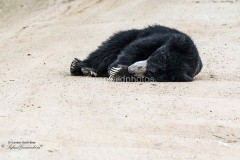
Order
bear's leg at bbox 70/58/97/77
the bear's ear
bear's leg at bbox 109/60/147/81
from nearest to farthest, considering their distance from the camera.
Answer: bear's leg at bbox 109/60/147/81
the bear's ear
bear's leg at bbox 70/58/97/77

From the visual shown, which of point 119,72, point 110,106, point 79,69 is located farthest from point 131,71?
point 110,106

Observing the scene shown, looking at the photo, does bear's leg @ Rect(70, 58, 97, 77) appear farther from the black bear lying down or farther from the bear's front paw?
the bear's front paw

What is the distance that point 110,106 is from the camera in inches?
251

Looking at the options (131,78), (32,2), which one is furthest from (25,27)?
(131,78)

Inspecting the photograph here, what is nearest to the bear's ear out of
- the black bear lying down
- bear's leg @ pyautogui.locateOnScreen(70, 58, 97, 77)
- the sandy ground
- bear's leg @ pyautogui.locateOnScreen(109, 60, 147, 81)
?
the black bear lying down

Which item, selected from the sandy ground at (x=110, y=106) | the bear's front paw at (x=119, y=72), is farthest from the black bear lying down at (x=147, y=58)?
the sandy ground at (x=110, y=106)

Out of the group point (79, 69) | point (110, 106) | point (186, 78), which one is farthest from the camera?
point (79, 69)

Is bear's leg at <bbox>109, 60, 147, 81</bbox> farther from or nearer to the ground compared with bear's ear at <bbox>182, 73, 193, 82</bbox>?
farther from the ground

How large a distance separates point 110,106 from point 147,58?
180 centimetres

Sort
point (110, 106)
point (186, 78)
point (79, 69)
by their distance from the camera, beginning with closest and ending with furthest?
point (110, 106) < point (186, 78) < point (79, 69)

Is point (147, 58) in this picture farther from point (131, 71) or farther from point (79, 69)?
point (79, 69)

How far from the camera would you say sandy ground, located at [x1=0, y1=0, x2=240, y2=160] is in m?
5.07

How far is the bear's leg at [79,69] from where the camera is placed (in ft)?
28.5

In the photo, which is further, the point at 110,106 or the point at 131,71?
the point at 131,71
